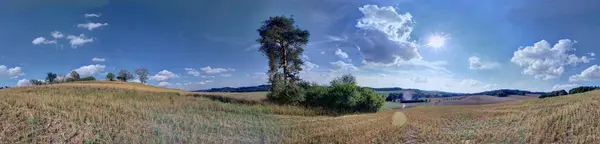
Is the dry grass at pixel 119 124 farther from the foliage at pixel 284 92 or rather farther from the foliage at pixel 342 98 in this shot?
the foliage at pixel 342 98

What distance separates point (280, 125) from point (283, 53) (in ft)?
43.2

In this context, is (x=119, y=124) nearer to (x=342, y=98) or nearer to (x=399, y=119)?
(x=399, y=119)

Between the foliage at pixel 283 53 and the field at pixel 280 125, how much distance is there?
10288 millimetres

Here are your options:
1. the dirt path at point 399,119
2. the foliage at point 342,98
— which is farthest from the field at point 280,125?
the foliage at point 342,98

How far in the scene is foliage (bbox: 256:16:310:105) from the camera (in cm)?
2188

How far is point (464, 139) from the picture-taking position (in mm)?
6227

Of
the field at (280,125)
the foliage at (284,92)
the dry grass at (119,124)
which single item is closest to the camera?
the field at (280,125)

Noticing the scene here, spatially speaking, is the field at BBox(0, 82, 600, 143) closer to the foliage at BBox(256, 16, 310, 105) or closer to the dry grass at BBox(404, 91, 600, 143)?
the dry grass at BBox(404, 91, 600, 143)

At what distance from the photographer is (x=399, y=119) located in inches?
351

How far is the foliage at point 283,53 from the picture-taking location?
71.8 ft

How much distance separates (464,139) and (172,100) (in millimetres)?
10152

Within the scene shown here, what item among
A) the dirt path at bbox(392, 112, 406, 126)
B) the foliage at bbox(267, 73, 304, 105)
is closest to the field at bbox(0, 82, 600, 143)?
the dirt path at bbox(392, 112, 406, 126)

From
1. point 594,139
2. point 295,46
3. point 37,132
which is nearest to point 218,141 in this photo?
point 37,132

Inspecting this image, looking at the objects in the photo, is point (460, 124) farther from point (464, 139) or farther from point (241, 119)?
point (241, 119)
